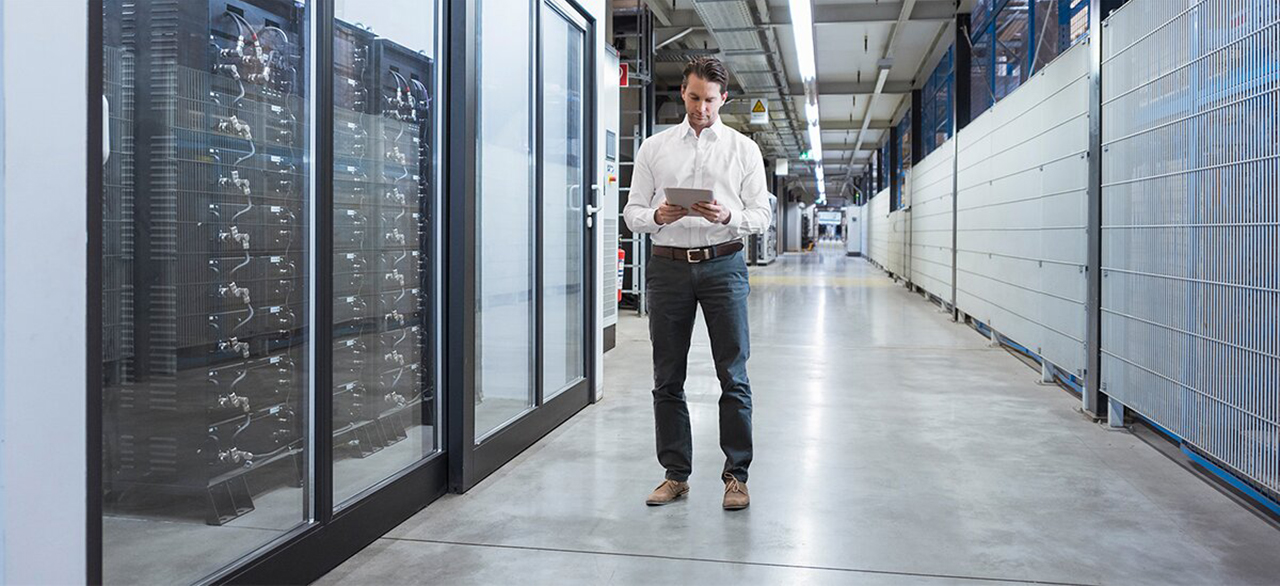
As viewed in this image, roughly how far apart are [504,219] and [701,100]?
1.14 m

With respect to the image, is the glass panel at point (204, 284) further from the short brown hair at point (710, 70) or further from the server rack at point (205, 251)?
the short brown hair at point (710, 70)

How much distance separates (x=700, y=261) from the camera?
3.06 metres

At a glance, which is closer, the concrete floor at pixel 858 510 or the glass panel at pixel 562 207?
the concrete floor at pixel 858 510

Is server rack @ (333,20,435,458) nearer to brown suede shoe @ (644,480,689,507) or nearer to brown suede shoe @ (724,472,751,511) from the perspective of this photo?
brown suede shoe @ (644,480,689,507)

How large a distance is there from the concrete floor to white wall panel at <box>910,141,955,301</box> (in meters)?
5.12

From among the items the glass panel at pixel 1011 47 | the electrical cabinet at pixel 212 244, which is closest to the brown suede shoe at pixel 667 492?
the electrical cabinet at pixel 212 244

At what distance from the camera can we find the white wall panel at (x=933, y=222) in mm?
10172

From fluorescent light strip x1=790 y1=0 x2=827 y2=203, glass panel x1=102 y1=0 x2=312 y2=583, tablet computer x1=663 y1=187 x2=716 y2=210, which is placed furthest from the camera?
fluorescent light strip x1=790 y1=0 x2=827 y2=203

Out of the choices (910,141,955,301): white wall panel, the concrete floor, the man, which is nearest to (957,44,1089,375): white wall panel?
the concrete floor

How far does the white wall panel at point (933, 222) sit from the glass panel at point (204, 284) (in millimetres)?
8373

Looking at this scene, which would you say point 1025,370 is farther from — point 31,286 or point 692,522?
point 31,286

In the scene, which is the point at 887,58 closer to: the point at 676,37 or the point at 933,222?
the point at 933,222

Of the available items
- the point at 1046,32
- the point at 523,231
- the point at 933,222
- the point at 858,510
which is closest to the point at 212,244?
the point at 523,231

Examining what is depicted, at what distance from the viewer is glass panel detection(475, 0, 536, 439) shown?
365cm
